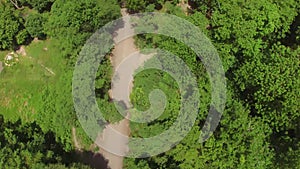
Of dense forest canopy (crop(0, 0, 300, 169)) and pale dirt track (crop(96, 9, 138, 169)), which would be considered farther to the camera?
pale dirt track (crop(96, 9, 138, 169))

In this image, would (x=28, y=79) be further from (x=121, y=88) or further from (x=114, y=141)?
(x=114, y=141)

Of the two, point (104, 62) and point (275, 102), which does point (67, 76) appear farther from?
point (275, 102)

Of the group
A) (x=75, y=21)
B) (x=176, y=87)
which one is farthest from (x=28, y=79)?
(x=176, y=87)

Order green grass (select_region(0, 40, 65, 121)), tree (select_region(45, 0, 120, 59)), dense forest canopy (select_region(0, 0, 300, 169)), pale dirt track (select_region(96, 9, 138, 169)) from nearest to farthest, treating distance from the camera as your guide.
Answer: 1. dense forest canopy (select_region(0, 0, 300, 169))
2. tree (select_region(45, 0, 120, 59))
3. pale dirt track (select_region(96, 9, 138, 169))
4. green grass (select_region(0, 40, 65, 121))

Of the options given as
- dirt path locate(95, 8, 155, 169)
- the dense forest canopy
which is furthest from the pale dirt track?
the dense forest canopy

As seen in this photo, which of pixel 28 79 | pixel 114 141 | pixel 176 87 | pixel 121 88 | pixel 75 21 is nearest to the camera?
pixel 176 87

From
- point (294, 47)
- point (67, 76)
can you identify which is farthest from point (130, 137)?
point (294, 47)

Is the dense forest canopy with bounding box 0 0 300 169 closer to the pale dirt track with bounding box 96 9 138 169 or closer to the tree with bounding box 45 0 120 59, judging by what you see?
the tree with bounding box 45 0 120 59
